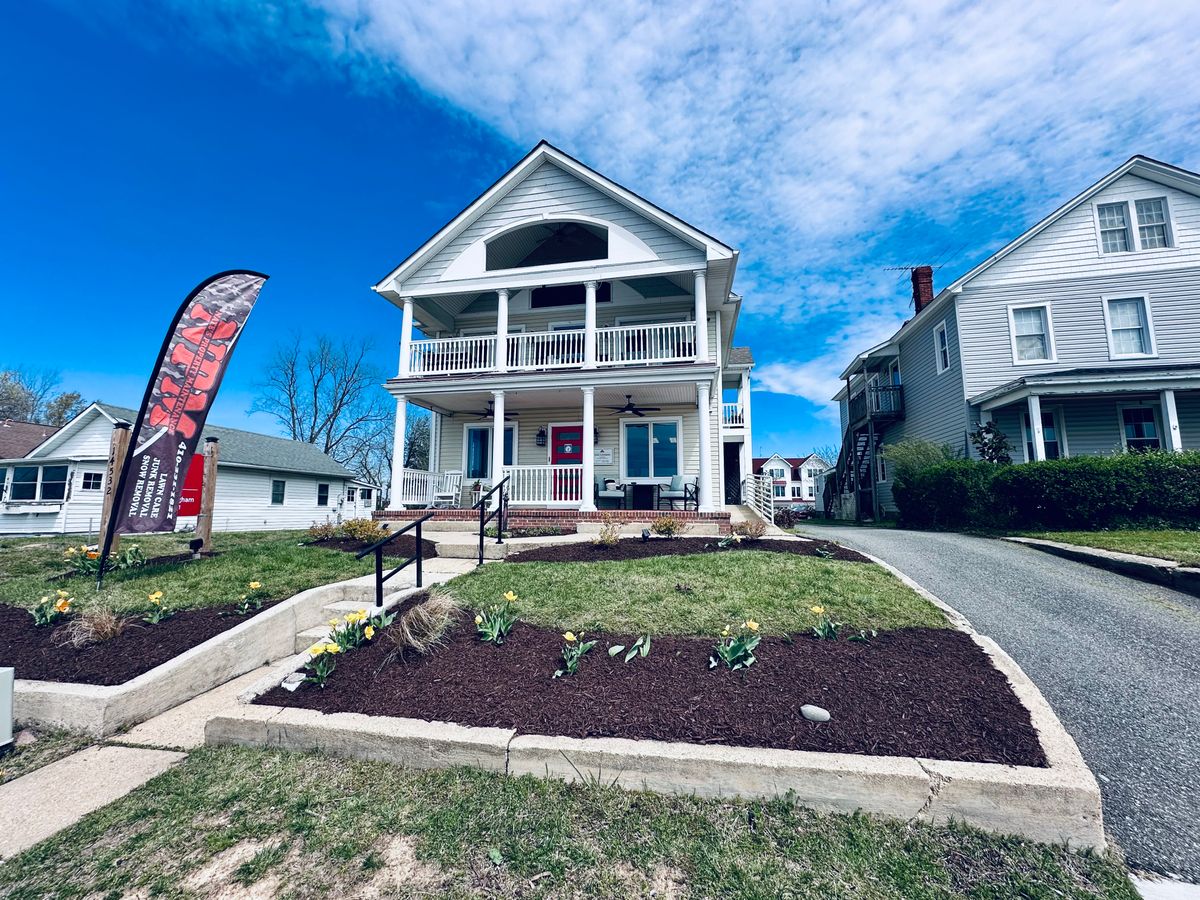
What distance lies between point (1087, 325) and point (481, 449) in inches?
689

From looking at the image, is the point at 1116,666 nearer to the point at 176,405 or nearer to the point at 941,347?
the point at 176,405

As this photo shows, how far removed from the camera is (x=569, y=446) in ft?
47.3

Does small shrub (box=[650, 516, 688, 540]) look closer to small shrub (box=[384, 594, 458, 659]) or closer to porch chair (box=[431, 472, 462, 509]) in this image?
small shrub (box=[384, 594, 458, 659])

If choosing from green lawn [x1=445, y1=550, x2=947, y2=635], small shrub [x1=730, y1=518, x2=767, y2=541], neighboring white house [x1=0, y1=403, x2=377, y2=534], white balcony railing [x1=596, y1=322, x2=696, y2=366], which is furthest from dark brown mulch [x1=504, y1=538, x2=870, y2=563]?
neighboring white house [x1=0, y1=403, x2=377, y2=534]

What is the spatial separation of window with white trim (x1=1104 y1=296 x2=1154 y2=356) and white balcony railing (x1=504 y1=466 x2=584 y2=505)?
49.9 feet

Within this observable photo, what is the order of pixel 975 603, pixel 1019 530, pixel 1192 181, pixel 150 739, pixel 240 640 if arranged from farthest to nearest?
pixel 1192 181
pixel 1019 530
pixel 975 603
pixel 240 640
pixel 150 739

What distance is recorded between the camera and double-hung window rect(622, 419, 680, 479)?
1391 cm

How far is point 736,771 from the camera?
8.36 ft

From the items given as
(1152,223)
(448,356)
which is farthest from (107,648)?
(1152,223)

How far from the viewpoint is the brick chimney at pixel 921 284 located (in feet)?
63.2

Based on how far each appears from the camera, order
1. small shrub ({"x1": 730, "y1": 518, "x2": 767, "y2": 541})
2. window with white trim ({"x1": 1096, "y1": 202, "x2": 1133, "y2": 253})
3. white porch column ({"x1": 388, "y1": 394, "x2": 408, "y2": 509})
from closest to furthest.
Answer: small shrub ({"x1": 730, "y1": 518, "x2": 767, "y2": 541})
white porch column ({"x1": 388, "y1": 394, "x2": 408, "y2": 509})
window with white trim ({"x1": 1096, "y1": 202, "x2": 1133, "y2": 253})

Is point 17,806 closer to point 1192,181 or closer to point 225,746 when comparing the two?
point 225,746

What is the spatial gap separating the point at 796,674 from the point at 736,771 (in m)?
1.14

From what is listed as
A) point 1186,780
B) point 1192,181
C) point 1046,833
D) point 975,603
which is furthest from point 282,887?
point 1192,181
